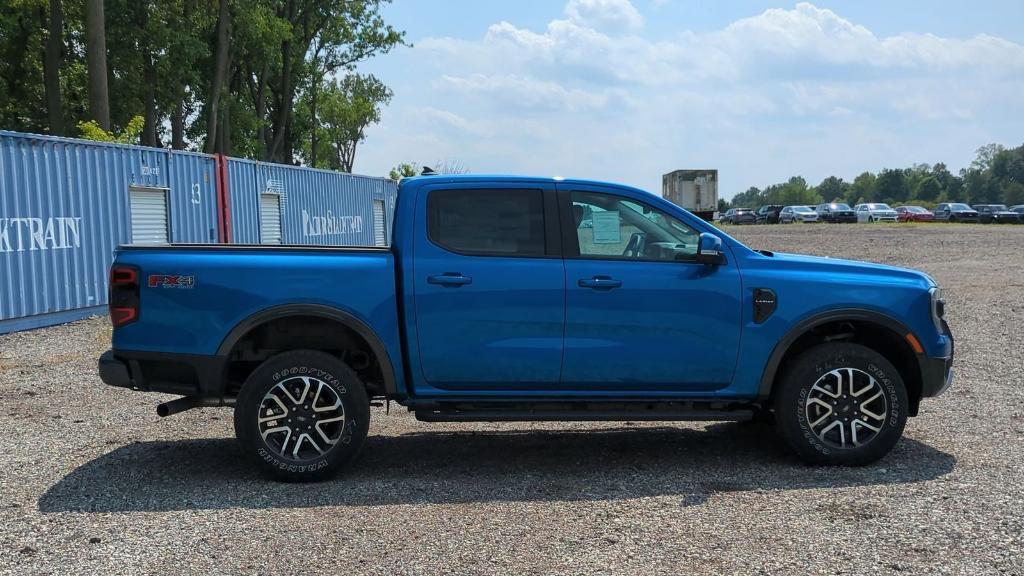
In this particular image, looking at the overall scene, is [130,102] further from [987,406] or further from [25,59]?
[987,406]

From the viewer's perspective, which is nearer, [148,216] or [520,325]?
[520,325]

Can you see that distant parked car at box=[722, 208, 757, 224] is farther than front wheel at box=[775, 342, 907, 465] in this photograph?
Yes

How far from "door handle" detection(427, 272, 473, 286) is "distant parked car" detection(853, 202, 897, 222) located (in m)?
59.6

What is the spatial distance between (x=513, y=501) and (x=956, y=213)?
199 ft

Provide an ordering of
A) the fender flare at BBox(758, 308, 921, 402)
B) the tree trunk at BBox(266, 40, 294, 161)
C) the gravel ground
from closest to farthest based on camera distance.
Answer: the gravel ground, the fender flare at BBox(758, 308, 921, 402), the tree trunk at BBox(266, 40, 294, 161)

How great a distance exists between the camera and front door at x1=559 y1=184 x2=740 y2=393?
5613 mm

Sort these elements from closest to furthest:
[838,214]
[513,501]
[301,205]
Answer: [513,501] < [301,205] < [838,214]

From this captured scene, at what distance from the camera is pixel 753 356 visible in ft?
18.6

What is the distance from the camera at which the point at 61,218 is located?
13133 mm

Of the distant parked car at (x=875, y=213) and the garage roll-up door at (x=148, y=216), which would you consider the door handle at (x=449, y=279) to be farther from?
the distant parked car at (x=875, y=213)

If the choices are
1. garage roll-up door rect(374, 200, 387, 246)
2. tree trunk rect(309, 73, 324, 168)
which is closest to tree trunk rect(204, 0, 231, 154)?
garage roll-up door rect(374, 200, 387, 246)

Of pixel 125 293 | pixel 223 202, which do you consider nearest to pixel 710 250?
pixel 125 293

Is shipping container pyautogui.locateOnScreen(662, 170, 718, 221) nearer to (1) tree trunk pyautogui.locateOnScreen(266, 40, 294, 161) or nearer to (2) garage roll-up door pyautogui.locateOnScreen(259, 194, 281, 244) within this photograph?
(2) garage roll-up door pyautogui.locateOnScreen(259, 194, 281, 244)

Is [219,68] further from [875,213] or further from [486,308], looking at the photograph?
[875,213]
